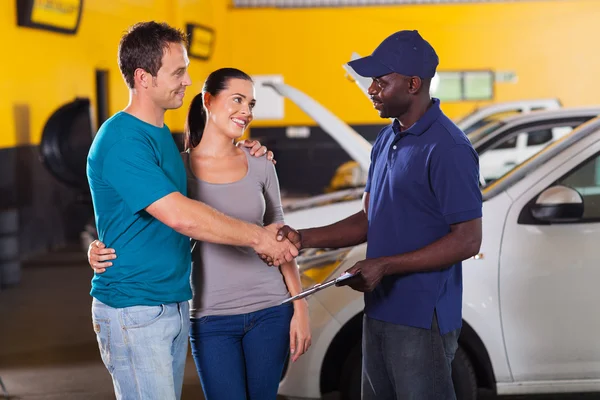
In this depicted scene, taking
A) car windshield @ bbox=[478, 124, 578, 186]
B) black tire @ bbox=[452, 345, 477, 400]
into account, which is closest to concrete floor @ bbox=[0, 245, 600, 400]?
black tire @ bbox=[452, 345, 477, 400]

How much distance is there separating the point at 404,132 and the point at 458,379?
1688mm

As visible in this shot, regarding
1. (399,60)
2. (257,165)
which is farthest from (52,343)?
(399,60)

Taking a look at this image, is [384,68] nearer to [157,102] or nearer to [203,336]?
[157,102]

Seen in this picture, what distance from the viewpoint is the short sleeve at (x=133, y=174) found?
8.48 feet

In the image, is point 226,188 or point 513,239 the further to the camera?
point 513,239

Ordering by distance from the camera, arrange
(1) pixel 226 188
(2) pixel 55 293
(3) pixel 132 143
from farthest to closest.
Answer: (2) pixel 55 293 < (1) pixel 226 188 < (3) pixel 132 143

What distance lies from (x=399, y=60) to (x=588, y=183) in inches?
81.2

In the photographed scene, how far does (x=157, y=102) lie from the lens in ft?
8.96

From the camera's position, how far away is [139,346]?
264 centimetres

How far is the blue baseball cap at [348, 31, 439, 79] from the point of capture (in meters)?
2.81

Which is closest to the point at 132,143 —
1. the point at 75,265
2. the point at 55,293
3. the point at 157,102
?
the point at 157,102

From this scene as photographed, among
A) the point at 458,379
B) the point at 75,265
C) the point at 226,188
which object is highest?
the point at 226,188

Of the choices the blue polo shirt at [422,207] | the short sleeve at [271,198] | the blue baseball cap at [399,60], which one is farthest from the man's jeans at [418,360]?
the blue baseball cap at [399,60]

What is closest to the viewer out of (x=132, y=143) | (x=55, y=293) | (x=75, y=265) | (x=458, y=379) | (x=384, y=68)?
(x=132, y=143)
